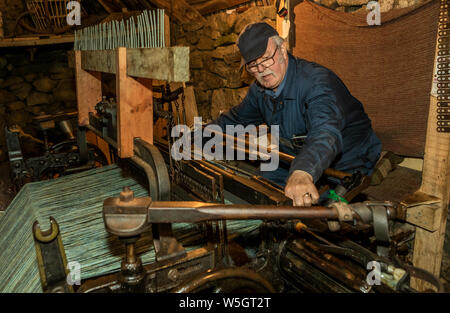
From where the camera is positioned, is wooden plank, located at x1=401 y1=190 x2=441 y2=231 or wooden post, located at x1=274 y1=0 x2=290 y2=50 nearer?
wooden plank, located at x1=401 y1=190 x2=441 y2=231

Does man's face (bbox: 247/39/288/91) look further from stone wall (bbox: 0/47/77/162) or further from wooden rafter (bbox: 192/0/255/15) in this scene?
stone wall (bbox: 0/47/77/162)

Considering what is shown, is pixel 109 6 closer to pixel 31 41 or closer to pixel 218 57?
pixel 31 41

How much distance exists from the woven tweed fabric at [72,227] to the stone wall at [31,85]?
618 centimetres

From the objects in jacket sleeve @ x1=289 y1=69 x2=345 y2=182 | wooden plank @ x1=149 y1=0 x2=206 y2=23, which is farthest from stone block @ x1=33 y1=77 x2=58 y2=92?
jacket sleeve @ x1=289 y1=69 x2=345 y2=182

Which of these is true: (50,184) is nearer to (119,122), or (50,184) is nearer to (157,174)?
(119,122)

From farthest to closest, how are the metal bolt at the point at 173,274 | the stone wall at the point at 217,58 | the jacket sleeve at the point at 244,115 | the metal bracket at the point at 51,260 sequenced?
the stone wall at the point at 217,58
the jacket sleeve at the point at 244,115
the metal bolt at the point at 173,274
the metal bracket at the point at 51,260

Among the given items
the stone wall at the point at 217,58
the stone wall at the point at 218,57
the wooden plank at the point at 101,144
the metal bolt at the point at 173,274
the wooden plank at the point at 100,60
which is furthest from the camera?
the stone wall at the point at 217,58

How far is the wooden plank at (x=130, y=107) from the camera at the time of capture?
2035 mm

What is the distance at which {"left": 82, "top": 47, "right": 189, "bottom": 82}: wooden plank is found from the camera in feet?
5.24

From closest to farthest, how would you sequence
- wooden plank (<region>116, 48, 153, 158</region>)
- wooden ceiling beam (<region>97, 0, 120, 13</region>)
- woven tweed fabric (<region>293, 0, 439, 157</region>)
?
wooden plank (<region>116, 48, 153, 158</region>) → woven tweed fabric (<region>293, 0, 439, 157</region>) → wooden ceiling beam (<region>97, 0, 120, 13</region>)

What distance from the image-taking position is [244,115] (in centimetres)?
358

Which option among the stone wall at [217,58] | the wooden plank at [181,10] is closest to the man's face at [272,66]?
the stone wall at [217,58]

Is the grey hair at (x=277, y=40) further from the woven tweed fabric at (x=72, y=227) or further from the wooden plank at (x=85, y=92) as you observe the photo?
the wooden plank at (x=85, y=92)

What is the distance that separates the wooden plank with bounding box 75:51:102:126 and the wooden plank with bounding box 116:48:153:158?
48.8 inches
